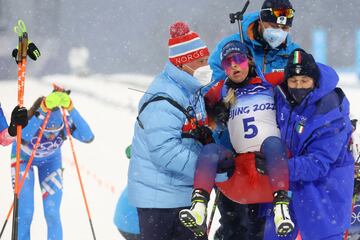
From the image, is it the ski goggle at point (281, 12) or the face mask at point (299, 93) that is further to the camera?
the ski goggle at point (281, 12)

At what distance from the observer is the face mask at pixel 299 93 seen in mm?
3260

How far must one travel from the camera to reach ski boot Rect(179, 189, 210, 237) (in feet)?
9.97

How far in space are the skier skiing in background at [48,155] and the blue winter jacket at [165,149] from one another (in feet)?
6.90

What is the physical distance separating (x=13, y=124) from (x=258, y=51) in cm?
158

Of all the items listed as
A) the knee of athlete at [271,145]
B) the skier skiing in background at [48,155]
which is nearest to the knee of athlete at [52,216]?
the skier skiing in background at [48,155]

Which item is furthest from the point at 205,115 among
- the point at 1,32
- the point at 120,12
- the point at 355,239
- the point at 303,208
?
the point at 120,12

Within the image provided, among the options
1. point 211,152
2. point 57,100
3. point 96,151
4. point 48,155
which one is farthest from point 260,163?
point 96,151

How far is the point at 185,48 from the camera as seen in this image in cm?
337

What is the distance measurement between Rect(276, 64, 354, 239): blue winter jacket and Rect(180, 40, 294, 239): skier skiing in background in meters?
0.13

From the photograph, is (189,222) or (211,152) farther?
(211,152)

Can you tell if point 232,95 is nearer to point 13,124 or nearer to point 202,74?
point 202,74

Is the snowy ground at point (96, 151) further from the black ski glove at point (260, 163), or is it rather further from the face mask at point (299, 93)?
the face mask at point (299, 93)

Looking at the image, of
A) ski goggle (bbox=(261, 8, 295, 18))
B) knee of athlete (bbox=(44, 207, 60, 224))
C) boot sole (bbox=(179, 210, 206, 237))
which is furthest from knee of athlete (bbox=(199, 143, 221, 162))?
knee of athlete (bbox=(44, 207, 60, 224))

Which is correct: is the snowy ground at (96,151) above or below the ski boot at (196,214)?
above
